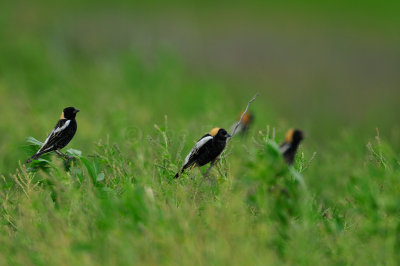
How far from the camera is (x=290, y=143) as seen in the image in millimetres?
3477

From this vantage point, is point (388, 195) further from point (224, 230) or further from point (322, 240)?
point (224, 230)

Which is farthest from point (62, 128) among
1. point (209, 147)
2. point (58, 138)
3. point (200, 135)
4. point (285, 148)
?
point (200, 135)

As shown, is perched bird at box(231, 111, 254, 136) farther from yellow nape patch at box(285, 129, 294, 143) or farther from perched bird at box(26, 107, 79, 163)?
yellow nape patch at box(285, 129, 294, 143)

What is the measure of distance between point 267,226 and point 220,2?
24057mm

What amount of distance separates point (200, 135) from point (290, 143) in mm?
2640

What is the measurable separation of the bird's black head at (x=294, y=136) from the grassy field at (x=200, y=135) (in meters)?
0.13

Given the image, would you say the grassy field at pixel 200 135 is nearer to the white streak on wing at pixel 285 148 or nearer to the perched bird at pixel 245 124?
the white streak on wing at pixel 285 148

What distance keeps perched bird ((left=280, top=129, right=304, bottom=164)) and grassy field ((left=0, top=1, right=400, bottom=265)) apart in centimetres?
11

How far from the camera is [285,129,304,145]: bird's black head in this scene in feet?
11.3

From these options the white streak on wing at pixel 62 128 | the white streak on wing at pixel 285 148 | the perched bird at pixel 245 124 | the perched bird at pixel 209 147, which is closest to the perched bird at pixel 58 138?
the white streak on wing at pixel 62 128

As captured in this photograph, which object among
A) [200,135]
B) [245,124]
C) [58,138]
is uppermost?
[58,138]

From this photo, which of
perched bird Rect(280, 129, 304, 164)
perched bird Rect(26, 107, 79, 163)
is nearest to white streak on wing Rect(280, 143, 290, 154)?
perched bird Rect(280, 129, 304, 164)

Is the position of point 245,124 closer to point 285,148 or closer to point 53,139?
point 53,139

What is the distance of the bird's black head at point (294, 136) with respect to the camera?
3.44m
